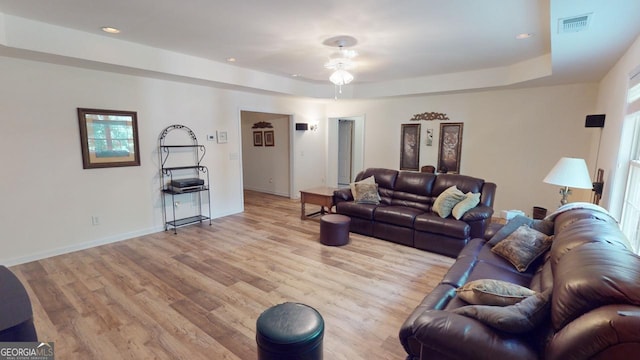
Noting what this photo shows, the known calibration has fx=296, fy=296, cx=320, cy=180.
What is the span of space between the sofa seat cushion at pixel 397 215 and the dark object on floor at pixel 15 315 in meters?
3.68

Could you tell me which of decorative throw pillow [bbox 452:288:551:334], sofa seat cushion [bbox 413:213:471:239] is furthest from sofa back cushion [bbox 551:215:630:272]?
sofa seat cushion [bbox 413:213:471:239]

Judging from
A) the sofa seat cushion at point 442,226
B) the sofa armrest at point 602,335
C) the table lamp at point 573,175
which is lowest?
the sofa seat cushion at point 442,226

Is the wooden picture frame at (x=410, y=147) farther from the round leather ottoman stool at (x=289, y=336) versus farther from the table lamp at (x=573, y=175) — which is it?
the round leather ottoman stool at (x=289, y=336)

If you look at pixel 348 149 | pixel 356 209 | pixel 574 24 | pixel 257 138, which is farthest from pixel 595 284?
pixel 348 149

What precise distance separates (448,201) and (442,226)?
42cm

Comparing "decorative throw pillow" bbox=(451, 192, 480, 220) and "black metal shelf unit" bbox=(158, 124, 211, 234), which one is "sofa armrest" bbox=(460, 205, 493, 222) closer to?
"decorative throw pillow" bbox=(451, 192, 480, 220)

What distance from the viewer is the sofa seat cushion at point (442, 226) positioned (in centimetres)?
369

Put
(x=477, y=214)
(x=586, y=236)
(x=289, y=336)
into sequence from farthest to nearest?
(x=477, y=214) → (x=586, y=236) → (x=289, y=336)

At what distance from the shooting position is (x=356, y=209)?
4566 millimetres

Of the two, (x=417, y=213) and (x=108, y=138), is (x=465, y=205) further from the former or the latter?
(x=108, y=138)

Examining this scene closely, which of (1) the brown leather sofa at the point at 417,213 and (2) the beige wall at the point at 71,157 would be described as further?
(1) the brown leather sofa at the point at 417,213

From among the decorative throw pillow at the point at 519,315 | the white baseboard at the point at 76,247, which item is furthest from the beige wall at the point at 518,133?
the white baseboard at the point at 76,247

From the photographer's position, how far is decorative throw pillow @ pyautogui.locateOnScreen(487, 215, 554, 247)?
266 cm

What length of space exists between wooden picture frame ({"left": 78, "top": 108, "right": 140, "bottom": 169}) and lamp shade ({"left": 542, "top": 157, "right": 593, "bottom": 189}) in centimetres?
541
